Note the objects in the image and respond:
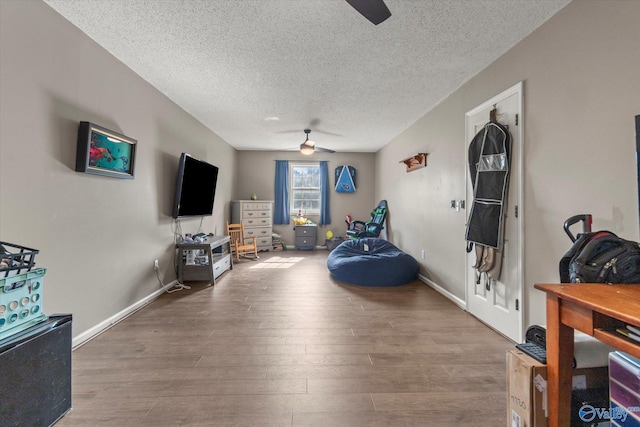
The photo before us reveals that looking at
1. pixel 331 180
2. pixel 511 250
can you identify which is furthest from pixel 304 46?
pixel 331 180

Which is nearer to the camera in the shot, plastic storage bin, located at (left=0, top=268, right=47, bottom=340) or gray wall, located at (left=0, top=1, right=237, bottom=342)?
plastic storage bin, located at (left=0, top=268, right=47, bottom=340)

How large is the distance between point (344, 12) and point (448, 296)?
307 centimetres

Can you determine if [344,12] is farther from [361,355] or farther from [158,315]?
[158,315]

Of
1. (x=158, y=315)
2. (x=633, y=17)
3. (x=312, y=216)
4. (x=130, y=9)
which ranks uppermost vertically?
(x=130, y=9)

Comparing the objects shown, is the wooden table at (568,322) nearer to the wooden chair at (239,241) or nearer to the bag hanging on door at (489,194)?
the bag hanging on door at (489,194)

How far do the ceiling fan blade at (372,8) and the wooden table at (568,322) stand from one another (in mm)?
1547

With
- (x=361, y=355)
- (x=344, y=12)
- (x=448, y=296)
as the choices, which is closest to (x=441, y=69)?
(x=344, y=12)

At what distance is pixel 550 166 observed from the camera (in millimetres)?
1808

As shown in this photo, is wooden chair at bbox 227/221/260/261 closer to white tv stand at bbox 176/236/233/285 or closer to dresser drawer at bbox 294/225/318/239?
dresser drawer at bbox 294/225/318/239

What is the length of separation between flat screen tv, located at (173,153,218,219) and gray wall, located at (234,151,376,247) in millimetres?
2211

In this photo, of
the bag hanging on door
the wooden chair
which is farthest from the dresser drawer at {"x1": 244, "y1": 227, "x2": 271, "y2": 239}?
the bag hanging on door

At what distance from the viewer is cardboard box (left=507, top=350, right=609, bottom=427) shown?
3.38ft

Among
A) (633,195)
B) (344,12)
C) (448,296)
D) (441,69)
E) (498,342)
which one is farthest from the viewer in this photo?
(448,296)

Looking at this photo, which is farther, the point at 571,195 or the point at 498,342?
the point at 498,342
